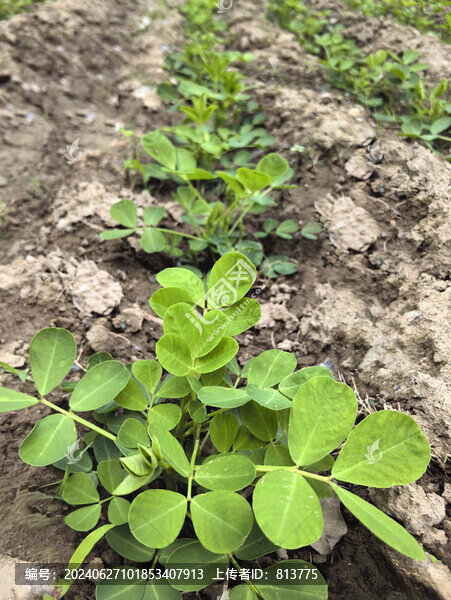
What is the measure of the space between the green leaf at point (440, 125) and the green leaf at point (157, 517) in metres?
2.04

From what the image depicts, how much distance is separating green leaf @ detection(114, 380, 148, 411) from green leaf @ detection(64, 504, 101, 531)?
0.88ft

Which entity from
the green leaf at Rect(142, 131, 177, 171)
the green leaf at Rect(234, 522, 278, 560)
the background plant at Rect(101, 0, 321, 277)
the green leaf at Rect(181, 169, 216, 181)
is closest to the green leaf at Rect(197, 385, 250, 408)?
the green leaf at Rect(234, 522, 278, 560)

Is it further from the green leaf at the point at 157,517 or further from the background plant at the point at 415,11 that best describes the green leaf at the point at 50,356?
the background plant at the point at 415,11

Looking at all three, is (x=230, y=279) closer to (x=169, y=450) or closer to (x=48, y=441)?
(x=169, y=450)

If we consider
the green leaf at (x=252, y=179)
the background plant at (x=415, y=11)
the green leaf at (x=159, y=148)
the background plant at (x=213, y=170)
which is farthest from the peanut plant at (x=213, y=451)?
the background plant at (x=415, y=11)

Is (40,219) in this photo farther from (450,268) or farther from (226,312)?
(450,268)

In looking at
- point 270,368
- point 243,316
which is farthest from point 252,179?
point 270,368

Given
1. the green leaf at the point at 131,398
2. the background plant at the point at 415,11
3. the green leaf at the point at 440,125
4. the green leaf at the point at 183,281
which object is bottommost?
the green leaf at the point at 131,398

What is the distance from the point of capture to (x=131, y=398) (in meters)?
1.20

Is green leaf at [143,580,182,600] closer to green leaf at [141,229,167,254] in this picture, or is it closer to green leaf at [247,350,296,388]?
green leaf at [247,350,296,388]

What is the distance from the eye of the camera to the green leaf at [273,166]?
5.50 feet

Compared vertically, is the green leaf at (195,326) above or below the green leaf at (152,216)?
above

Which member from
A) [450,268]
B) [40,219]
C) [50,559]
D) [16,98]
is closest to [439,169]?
[450,268]

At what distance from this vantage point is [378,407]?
4.29 feet
